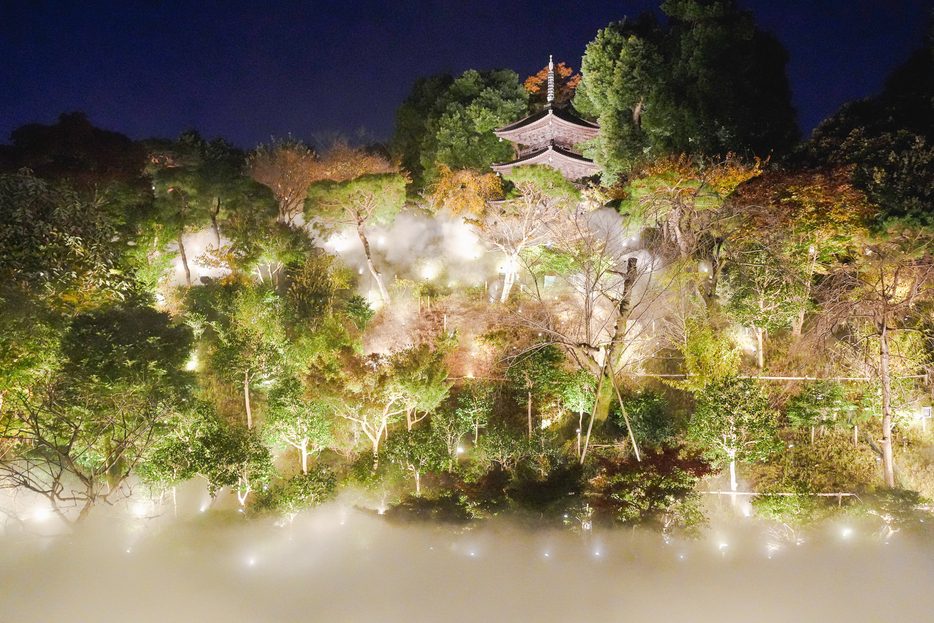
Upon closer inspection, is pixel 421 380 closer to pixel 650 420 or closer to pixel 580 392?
pixel 580 392

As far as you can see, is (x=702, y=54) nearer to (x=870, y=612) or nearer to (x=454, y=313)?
(x=454, y=313)

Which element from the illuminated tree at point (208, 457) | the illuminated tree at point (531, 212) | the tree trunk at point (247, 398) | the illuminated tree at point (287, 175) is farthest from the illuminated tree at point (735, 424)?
the illuminated tree at point (287, 175)

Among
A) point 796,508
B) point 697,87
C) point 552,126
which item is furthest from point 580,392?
point 552,126

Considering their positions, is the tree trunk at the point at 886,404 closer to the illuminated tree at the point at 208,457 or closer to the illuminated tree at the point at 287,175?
the illuminated tree at the point at 208,457

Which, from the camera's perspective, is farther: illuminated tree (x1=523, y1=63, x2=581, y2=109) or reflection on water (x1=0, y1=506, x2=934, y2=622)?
illuminated tree (x1=523, y1=63, x2=581, y2=109)

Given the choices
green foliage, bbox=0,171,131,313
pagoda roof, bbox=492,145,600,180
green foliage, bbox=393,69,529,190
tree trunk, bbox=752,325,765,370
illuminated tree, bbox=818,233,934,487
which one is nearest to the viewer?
green foliage, bbox=0,171,131,313

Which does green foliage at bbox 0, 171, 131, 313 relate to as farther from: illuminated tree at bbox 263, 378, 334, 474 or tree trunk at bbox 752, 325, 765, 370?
tree trunk at bbox 752, 325, 765, 370

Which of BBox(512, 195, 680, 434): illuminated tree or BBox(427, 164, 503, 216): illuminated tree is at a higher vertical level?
BBox(427, 164, 503, 216): illuminated tree

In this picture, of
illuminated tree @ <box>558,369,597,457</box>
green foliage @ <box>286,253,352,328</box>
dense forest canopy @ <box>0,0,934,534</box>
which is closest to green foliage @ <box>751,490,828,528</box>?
dense forest canopy @ <box>0,0,934,534</box>
